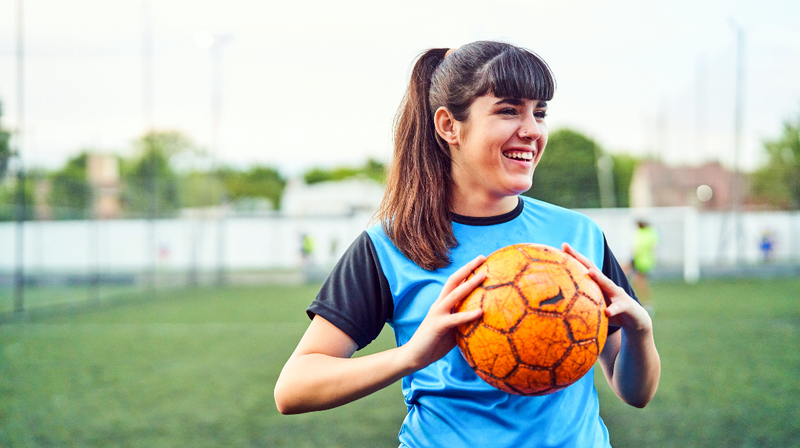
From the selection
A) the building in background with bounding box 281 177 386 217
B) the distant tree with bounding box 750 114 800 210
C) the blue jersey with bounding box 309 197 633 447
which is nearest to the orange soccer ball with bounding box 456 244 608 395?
the blue jersey with bounding box 309 197 633 447

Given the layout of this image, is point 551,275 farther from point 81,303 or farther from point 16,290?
point 81,303

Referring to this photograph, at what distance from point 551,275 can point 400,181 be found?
583 millimetres

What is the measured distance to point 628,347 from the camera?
1694mm

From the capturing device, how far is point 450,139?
6.01 feet

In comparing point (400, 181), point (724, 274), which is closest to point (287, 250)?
point (724, 274)

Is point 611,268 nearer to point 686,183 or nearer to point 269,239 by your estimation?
point 269,239

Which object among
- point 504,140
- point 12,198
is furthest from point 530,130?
point 12,198

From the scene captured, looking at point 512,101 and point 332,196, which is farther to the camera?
point 332,196

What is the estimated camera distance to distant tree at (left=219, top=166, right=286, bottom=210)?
7062cm

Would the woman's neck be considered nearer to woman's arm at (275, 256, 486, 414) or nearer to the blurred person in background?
woman's arm at (275, 256, 486, 414)

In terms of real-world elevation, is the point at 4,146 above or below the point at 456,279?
above

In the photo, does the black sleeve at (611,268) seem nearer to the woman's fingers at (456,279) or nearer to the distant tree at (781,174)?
the woman's fingers at (456,279)

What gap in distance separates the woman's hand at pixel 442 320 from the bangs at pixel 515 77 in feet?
1.58

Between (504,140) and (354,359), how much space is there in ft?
2.21
